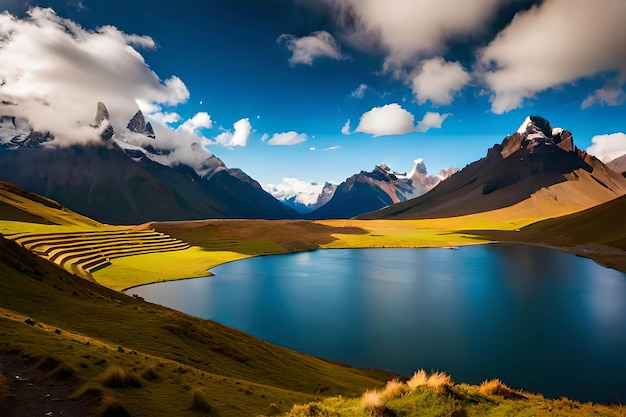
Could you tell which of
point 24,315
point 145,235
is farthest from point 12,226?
point 24,315

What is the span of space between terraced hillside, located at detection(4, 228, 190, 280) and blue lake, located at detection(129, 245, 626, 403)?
15193 mm

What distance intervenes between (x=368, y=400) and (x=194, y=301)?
5165cm

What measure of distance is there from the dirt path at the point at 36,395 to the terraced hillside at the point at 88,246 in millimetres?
45333

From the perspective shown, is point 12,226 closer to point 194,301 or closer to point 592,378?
point 194,301

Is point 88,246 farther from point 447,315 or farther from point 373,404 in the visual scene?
point 373,404

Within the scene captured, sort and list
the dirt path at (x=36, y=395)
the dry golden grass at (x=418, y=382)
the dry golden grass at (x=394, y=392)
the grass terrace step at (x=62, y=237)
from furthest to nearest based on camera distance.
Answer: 1. the grass terrace step at (x=62, y=237)
2. the dry golden grass at (x=418, y=382)
3. the dry golden grass at (x=394, y=392)
4. the dirt path at (x=36, y=395)

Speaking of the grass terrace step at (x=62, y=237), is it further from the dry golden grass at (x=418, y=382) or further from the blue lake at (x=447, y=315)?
the dry golden grass at (x=418, y=382)

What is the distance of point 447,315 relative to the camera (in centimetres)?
4903

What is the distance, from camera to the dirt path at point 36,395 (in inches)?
374

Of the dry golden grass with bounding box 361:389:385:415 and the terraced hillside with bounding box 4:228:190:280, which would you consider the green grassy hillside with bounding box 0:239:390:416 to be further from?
the terraced hillside with bounding box 4:228:190:280

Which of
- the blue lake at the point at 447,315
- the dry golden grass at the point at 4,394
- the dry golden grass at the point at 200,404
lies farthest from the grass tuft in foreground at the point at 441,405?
the blue lake at the point at 447,315

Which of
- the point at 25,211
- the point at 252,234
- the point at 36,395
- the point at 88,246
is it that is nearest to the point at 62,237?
the point at 88,246

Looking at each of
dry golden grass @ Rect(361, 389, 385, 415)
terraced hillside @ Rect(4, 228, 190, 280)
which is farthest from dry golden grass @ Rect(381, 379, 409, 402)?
terraced hillside @ Rect(4, 228, 190, 280)

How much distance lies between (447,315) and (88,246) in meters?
79.2
